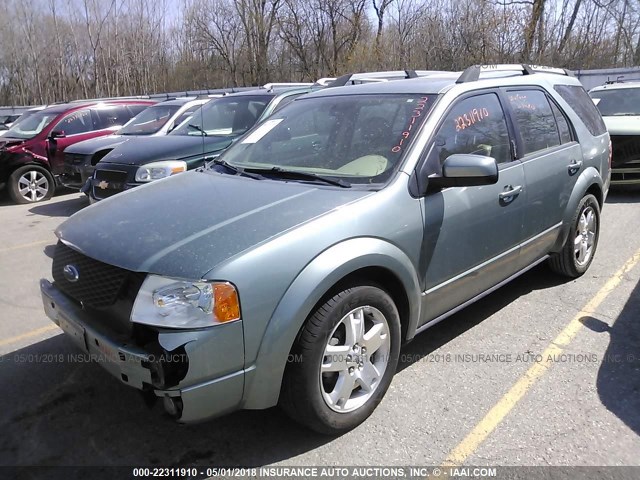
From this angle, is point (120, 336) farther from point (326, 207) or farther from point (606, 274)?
point (606, 274)

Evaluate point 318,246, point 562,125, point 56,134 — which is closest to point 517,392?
point 318,246

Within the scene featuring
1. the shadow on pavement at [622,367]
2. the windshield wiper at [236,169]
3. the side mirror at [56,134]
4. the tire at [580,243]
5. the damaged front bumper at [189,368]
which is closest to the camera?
the damaged front bumper at [189,368]

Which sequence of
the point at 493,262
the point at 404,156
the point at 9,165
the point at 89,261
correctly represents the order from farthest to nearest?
the point at 9,165 → the point at 493,262 → the point at 404,156 → the point at 89,261

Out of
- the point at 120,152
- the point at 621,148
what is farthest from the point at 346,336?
the point at 621,148

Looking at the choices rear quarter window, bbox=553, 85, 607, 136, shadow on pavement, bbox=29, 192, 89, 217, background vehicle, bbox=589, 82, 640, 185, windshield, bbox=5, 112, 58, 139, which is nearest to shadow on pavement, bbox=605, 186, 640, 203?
background vehicle, bbox=589, 82, 640, 185

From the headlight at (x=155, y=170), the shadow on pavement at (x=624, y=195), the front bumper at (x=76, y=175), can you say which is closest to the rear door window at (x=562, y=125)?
the headlight at (x=155, y=170)

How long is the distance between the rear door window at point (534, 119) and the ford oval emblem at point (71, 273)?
10.4 ft

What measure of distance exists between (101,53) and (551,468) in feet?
118

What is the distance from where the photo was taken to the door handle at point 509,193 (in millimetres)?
3648

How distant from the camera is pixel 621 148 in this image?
841 centimetres

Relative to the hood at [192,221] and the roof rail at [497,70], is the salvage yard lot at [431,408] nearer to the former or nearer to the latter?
the hood at [192,221]

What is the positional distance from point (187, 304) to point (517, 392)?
208cm

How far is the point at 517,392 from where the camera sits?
3221mm

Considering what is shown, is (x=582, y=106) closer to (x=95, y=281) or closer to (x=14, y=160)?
(x=95, y=281)
